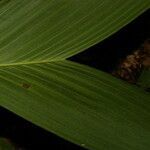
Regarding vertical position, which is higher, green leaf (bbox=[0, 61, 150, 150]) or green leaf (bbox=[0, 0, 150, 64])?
green leaf (bbox=[0, 0, 150, 64])

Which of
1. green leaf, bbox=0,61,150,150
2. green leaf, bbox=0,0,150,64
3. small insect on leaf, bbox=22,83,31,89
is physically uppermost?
green leaf, bbox=0,0,150,64

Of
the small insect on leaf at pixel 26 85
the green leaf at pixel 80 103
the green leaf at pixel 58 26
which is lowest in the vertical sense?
the green leaf at pixel 80 103

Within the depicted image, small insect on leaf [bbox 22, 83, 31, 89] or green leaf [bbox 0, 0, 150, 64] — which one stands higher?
green leaf [bbox 0, 0, 150, 64]

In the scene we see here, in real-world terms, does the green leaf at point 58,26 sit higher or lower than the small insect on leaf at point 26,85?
higher

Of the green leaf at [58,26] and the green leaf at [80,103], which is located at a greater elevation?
the green leaf at [58,26]

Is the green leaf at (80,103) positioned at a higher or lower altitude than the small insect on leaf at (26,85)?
lower

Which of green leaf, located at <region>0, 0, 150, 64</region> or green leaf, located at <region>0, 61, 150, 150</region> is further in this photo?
green leaf, located at <region>0, 0, 150, 64</region>

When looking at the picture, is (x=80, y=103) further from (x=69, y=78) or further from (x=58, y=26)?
(x=58, y=26)

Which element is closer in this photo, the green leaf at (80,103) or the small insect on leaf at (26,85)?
the green leaf at (80,103)

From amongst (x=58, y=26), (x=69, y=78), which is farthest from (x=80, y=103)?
(x=58, y=26)
